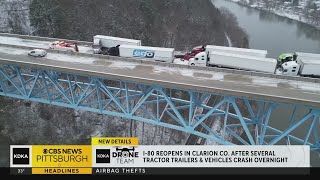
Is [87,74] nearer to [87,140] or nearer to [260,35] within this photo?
[87,140]

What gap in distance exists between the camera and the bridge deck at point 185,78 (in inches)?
854

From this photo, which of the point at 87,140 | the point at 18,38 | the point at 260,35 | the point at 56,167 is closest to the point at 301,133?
the point at 87,140

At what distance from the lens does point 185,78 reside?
2438 centimetres

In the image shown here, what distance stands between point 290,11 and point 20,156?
104801 millimetres

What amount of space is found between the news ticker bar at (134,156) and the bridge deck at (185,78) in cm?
434

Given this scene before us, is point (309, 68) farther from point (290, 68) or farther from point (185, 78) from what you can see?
point (185, 78)

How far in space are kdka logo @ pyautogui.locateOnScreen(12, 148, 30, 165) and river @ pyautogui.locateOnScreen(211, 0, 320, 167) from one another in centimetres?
5727

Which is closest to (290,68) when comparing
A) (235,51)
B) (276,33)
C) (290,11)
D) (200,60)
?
(235,51)

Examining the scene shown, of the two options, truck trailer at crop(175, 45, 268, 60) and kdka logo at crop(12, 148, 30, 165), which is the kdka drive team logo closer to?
kdka logo at crop(12, 148, 30, 165)

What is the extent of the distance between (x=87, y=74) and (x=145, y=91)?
4935mm

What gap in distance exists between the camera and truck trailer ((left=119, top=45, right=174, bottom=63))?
89.2 ft

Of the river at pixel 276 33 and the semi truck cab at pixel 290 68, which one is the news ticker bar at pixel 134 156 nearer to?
the semi truck cab at pixel 290 68

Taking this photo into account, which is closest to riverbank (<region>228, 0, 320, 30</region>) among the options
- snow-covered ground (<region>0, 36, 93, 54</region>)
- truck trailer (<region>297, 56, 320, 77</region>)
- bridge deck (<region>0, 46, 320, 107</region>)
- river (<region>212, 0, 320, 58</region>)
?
river (<region>212, 0, 320, 58</region>)

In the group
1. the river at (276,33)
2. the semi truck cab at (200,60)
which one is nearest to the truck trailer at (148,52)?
the semi truck cab at (200,60)
